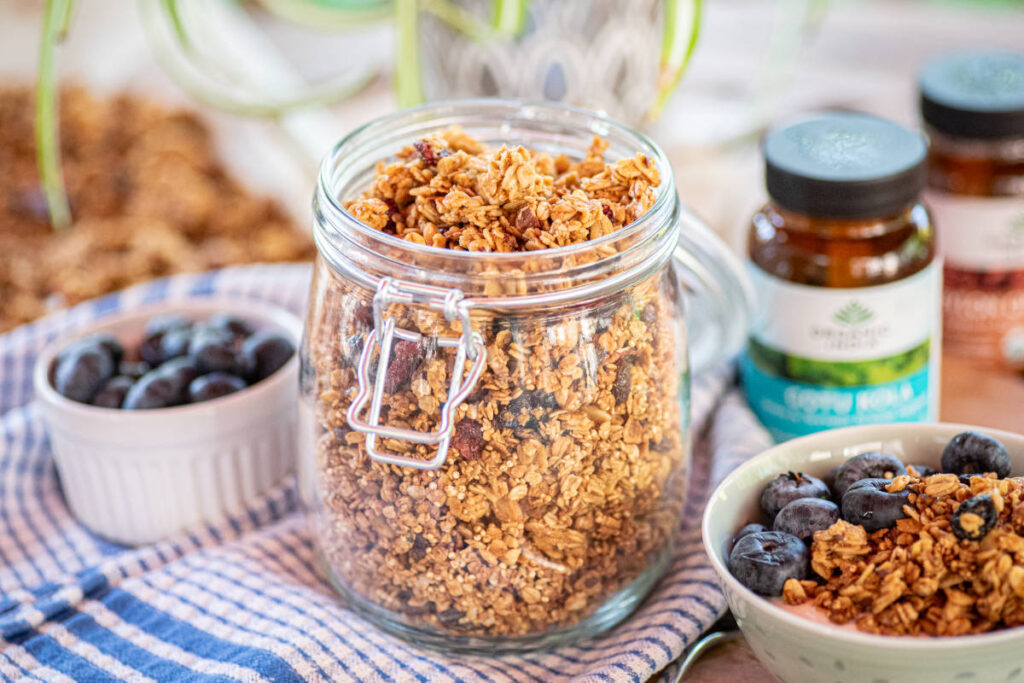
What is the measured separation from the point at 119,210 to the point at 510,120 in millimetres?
632

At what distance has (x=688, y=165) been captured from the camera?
1.14 meters

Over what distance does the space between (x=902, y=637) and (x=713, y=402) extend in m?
0.35

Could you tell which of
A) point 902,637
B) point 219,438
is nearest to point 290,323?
point 219,438

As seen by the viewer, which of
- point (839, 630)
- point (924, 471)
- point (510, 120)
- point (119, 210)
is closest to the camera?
point (839, 630)

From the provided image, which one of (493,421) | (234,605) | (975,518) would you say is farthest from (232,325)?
(975,518)

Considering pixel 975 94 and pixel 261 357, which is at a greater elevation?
pixel 975 94

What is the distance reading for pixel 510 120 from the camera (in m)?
0.71

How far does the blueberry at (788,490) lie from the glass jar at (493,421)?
0.22ft

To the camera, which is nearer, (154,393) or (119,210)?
(154,393)

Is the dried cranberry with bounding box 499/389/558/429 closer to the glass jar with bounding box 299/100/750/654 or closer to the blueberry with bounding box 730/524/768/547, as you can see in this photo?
the glass jar with bounding box 299/100/750/654

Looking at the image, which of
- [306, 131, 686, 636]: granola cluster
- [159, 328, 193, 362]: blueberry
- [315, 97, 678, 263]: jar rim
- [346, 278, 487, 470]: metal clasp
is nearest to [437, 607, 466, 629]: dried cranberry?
[306, 131, 686, 636]: granola cluster

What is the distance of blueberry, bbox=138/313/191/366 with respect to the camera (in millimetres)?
829

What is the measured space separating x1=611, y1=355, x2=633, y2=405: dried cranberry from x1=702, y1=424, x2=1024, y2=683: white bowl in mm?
Answer: 81

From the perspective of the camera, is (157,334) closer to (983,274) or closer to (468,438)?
(468,438)
